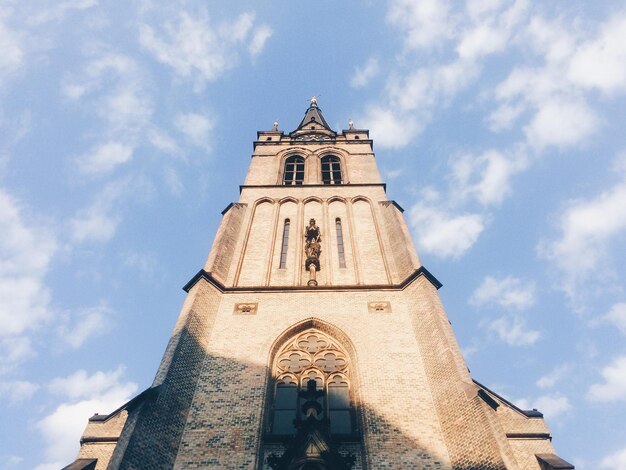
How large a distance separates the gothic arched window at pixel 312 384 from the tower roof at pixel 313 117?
22.3m

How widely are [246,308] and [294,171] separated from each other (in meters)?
12.1

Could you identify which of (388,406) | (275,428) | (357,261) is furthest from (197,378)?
(357,261)

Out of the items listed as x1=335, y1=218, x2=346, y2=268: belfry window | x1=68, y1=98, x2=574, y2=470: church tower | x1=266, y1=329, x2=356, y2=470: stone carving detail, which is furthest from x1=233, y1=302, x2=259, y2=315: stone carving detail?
x1=335, y1=218, x2=346, y2=268: belfry window

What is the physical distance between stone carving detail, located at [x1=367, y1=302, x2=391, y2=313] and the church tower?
3 centimetres

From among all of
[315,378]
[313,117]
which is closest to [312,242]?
[315,378]

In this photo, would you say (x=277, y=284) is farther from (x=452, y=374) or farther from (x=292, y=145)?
(x=292, y=145)

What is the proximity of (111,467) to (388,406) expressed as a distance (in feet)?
17.1

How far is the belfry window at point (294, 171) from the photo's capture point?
954 inches

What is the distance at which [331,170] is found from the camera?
25.4 m

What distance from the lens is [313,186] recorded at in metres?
22.4

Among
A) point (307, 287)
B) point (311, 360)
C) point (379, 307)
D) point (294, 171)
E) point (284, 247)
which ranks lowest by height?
point (311, 360)

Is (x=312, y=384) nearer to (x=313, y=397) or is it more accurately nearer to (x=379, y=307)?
(x=313, y=397)

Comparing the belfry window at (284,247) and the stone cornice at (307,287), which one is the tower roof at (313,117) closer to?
the belfry window at (284,247)

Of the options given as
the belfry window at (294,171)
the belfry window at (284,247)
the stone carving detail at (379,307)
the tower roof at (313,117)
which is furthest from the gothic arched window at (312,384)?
the tower roof at (313,117)
